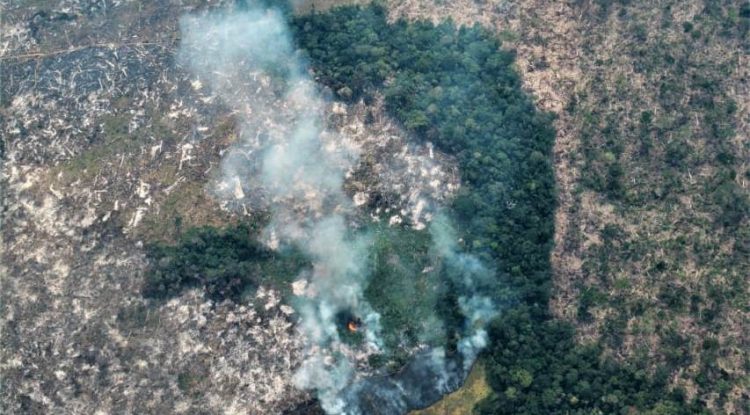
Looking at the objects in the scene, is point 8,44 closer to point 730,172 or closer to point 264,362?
point 264,362

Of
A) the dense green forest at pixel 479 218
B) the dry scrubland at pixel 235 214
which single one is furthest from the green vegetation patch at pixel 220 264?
the dry scrubland at pixel 235 214

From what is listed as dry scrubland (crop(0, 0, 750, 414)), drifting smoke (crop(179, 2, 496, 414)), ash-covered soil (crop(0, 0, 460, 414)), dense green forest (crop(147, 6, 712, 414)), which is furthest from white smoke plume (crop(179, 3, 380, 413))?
dry scrubland (crop(0, 0, 750, 414))

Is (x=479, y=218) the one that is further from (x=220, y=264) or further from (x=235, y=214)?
(x=220, y=264)

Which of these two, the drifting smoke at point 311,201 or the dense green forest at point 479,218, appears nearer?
the dense green forest at point 479,218

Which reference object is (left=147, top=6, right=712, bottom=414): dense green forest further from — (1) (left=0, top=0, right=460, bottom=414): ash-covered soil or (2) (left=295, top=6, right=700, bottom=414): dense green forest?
(1) (left=0, top=0, right=460, bottom=414): ash-covered soil

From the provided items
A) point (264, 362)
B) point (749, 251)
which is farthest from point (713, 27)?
point (264, 362)

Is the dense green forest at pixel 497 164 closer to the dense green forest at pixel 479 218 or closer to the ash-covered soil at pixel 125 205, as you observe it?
the dense green forest at pixel 479 218
